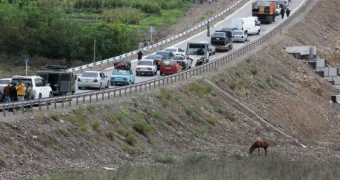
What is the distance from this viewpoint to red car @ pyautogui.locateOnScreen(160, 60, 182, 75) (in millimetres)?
67000

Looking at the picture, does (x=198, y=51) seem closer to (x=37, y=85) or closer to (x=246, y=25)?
(x=246, y=25)

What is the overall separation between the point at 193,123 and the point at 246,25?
39.5 meters

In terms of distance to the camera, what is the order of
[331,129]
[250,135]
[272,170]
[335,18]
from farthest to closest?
1. [335,18]
2. [331,129]
3. [250,135]
4. [272,170]

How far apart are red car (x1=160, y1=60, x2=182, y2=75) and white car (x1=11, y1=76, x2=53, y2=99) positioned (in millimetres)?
18672

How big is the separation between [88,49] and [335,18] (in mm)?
38775

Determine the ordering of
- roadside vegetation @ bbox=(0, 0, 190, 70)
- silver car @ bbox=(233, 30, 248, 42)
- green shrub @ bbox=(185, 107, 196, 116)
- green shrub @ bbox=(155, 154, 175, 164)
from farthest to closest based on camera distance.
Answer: silver car @ bbox=(233, 30, 248, 42) < roadside vegetation @ bbox=(0, 0, 190, 70) < green shrub @ bbox=(185, 107, 196, 116) < green shrub @ bbox=(155, 154, 175, 164)

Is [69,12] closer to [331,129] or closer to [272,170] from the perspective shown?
[331,129]

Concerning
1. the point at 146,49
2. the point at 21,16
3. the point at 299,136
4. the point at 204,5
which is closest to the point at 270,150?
the point at 299,136

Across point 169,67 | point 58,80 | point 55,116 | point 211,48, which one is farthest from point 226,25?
point 55,116

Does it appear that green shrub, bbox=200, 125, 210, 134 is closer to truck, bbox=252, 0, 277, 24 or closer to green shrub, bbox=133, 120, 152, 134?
green shrub, bbox=133, 120, 152, 134

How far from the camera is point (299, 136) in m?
60.5

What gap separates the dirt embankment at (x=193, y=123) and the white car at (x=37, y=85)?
224 centimetres

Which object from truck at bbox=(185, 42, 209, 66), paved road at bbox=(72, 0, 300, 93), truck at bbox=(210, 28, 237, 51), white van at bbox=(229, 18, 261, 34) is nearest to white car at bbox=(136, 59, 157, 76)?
paved road at bbox=(72, 0, 300, 93)

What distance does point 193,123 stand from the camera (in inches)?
2137
